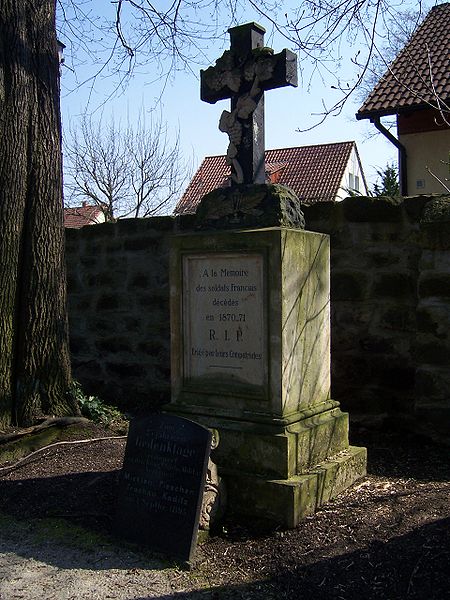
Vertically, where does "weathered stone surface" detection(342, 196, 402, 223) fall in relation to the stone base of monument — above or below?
above

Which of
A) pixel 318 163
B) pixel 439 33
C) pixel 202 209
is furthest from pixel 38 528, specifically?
pixel 318 163

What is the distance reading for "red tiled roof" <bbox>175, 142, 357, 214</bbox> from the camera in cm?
2748

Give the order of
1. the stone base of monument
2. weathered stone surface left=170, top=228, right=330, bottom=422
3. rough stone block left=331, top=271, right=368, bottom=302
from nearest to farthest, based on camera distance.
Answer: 1. the stone base of monument
2. weathered stone surface left=170, top=228, right=330, bottom=422
3. rough stone block left=331, top=271, right=368, bottom=302

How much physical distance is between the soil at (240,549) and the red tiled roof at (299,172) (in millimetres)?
22515

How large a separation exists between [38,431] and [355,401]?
262 centimetres

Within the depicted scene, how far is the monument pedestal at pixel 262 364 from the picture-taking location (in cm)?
402

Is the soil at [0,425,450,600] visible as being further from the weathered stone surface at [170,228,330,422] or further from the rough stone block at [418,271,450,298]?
the rough stone block at [418,271,450,298]

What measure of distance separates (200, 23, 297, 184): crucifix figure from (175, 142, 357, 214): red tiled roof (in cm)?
2190

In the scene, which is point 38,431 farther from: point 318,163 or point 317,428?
point 318,163

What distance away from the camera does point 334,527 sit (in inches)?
150

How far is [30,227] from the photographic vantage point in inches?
224

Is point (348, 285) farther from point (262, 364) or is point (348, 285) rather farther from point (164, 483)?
point (164, 483)

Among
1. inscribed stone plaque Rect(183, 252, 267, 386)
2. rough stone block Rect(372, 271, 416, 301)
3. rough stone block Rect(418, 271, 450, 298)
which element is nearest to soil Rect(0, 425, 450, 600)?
inscribed stone plaque Rect(183, 252, 267, 386)

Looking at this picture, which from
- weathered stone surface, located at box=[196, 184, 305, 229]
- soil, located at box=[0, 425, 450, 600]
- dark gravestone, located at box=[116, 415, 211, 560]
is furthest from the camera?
weathered stone surface, located at box=[196, 184, 305, 229]
